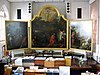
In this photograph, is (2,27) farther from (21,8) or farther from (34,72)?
(34,72)

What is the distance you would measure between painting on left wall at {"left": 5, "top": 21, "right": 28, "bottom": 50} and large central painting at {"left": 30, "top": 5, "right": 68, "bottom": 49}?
0.43 meters

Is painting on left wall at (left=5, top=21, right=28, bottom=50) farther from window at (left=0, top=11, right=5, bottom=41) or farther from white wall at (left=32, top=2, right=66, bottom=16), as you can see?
white wall at (left=32, top=2, right=66, bottom=16)

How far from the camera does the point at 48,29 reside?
10.4 metres

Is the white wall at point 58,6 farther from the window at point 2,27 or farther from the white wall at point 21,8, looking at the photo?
the window at point 2,27

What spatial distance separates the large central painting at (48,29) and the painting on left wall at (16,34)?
0.43m

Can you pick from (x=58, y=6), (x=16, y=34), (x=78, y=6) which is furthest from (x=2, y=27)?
(x=78, y=6)

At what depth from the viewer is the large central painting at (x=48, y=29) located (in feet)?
33.7

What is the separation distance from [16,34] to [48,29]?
1.72 metres

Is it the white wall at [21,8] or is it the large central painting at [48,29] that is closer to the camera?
the large central painting at [48,29]

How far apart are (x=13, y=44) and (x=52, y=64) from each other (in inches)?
96.3

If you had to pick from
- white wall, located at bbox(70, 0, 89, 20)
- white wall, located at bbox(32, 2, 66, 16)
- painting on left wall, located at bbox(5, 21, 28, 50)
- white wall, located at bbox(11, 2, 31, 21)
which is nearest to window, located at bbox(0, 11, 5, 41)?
painting on left wall, located at bbox(5, 21, 28, 50)

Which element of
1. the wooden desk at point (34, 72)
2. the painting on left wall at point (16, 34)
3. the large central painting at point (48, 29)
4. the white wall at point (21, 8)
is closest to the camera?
the wooden desk at point (34, 72)

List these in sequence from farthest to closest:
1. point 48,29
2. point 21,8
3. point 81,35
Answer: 1. point 21,8
2. point 48,29
3. point 81,35

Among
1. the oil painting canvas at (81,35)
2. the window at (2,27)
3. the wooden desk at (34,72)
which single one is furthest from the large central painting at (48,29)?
the wooden desk at (34,72)
